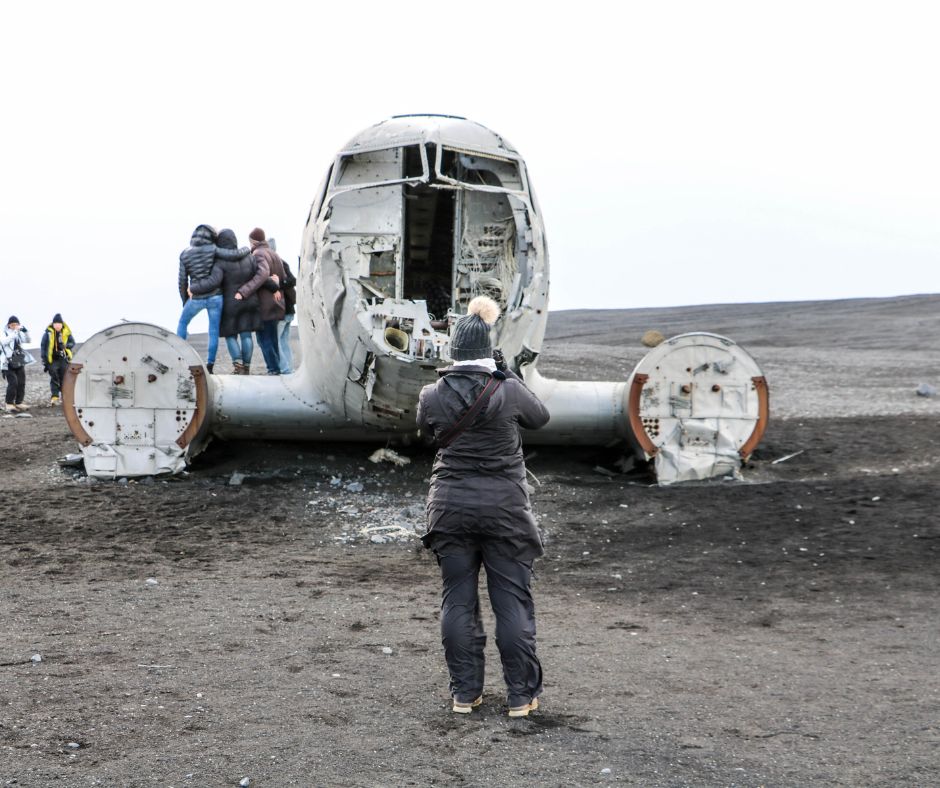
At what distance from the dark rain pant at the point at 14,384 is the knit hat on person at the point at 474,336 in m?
13.6

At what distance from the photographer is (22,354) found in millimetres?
17078

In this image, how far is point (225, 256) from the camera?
1245cm

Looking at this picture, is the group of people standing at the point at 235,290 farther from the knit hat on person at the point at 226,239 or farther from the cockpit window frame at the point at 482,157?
the cockpit window frame at the point at 482,157

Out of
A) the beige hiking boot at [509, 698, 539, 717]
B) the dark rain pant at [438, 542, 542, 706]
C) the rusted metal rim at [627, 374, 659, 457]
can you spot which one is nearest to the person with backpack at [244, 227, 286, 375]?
the rusted metal rim at [627, 374, 659, 457]

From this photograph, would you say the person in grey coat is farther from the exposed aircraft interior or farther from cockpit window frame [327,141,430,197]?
cockpit window frame [327,141,430,197]

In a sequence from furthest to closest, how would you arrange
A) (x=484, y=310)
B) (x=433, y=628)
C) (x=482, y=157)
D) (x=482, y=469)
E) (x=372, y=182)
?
1. (x=482, y=157)
2. (x=372, y=182)
3. (x=433, y=628)
4. (x=484, y=310)
5. (x=482, y=469)

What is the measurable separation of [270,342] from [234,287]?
2.70ft

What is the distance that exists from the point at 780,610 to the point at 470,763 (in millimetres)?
3110

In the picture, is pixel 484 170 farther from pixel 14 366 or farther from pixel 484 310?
pixel 14 366

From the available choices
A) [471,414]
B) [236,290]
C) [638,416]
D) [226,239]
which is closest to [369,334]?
[638,416]

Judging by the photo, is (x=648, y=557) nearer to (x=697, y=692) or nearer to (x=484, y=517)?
(x=697, y=692)

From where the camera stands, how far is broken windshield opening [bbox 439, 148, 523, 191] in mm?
10422

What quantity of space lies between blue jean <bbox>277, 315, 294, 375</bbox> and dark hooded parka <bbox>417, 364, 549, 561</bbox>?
826cm

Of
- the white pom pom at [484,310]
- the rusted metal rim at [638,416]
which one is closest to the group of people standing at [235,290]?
the rusted metal rim at [638,416]
